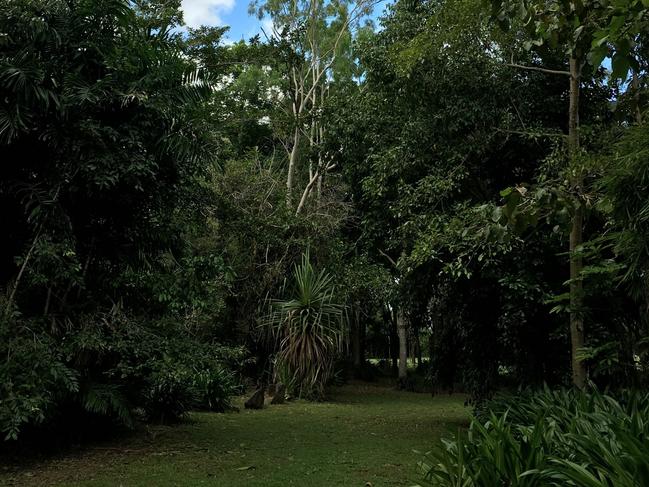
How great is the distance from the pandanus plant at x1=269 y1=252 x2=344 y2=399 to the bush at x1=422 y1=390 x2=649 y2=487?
9673 mm

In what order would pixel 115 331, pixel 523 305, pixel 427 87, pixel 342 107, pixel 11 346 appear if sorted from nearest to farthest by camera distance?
pixel 11 346 → pixel 115 331 → pixel 523 305 → pixel 427 87 → pixel 342 107

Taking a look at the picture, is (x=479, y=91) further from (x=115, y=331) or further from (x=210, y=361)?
(x=115, y=331)

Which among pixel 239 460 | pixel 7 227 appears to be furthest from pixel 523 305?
pixel 7 227

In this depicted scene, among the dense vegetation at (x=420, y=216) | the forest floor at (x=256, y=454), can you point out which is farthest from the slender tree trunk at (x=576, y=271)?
the forest floor at (x=256, y=454)

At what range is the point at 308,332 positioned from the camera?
14711 millimetres

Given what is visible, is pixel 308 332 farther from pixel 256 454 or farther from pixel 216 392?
pixel 256 454

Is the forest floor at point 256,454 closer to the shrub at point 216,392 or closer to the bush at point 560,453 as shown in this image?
the shrub at point 216,392

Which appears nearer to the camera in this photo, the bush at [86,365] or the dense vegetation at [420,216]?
the dense vegetation at [420,216]

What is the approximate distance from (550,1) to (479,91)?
561cm

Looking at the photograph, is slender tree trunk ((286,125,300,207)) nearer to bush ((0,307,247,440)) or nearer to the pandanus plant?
the pandanus plant

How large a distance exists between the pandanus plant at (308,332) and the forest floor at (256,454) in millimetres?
1811

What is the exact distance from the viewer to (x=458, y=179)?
9.27m

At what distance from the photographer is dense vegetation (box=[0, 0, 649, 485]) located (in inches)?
179

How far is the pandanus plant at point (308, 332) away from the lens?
579 inches
